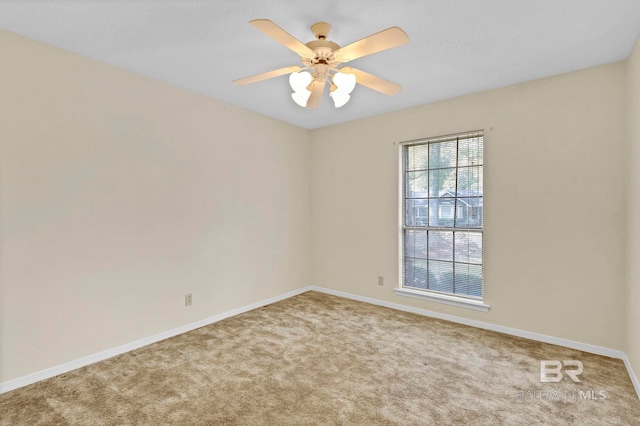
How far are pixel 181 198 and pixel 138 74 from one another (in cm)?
124

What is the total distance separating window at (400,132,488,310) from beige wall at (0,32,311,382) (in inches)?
77.5

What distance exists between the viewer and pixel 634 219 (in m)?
2.42

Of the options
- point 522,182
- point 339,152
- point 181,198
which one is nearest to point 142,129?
point 181,198

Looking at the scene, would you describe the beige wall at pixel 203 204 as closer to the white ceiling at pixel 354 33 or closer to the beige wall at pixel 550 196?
the beige wall at pixel 550 196

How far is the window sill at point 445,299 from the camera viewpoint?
346cm

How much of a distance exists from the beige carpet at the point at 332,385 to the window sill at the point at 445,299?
0.30m

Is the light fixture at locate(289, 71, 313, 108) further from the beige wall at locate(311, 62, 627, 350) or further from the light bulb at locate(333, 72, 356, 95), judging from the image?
the beige wall at locate(311, 62, 627, 350)

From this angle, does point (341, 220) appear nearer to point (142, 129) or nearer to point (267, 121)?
point (267, 121)

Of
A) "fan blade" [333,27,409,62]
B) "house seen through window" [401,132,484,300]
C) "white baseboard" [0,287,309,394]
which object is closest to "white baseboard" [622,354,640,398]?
"house seen through window" [401,132,484,300]

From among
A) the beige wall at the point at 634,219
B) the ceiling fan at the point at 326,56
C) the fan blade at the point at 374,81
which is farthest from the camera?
the beige wall at the point at 634,219

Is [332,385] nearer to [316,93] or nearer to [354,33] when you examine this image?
[316,93]

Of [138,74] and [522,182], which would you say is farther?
[522,182]

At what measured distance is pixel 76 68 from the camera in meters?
2.60

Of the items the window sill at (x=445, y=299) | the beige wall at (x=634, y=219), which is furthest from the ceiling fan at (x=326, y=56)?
the window sill at (x=445, y=299)
